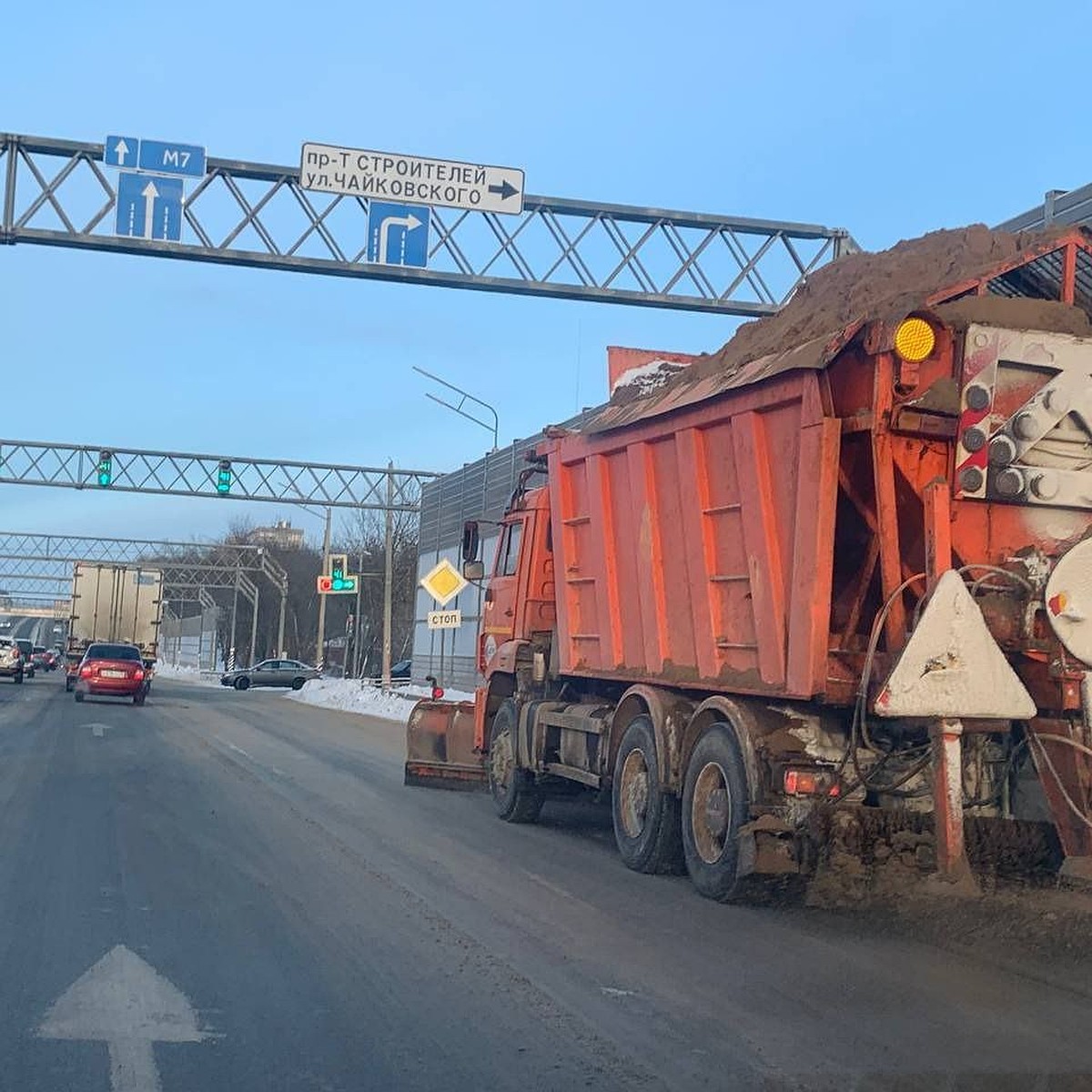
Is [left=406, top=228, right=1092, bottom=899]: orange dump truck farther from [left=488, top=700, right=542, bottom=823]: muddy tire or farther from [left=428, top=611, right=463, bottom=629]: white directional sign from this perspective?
[left=428, top=611, right=463, bottom=629]: white directional sign

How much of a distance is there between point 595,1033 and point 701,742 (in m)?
3.77

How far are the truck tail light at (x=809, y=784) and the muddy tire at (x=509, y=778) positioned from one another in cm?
504

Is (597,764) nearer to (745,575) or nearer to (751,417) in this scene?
(745,575)

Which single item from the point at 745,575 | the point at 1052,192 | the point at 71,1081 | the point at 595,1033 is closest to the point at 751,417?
the point at 745,575

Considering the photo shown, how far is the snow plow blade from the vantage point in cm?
1598

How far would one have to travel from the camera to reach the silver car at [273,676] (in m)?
60.9

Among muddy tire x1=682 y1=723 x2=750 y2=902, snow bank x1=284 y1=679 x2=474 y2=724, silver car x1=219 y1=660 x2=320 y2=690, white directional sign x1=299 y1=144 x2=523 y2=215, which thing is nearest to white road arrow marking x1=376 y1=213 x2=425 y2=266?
white directional sign x1=299 y1=144 x2=523 y2=215

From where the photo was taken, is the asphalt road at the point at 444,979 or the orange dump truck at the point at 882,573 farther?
the orange dump truck at the point at 882,573

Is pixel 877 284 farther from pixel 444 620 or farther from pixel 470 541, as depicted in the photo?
pixel 444 620

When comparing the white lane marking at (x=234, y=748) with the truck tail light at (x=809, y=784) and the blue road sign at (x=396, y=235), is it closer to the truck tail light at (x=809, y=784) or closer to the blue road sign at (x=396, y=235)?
the blue road sign at (x=396, y=235)

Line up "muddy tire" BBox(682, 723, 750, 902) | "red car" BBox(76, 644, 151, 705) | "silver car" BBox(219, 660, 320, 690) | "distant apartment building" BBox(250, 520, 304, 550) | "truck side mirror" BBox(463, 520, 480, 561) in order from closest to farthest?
"muddy tire" BBox(682, 723, 750, 902) → "truck side mirror" BBox(463, 520, 480, 561) → "red car" BBox(76, 644, 151, 705) → "silver car" BBox(219, 660, 320, 690) → "distant apartment building" BBox(250, 520, 304, 550)

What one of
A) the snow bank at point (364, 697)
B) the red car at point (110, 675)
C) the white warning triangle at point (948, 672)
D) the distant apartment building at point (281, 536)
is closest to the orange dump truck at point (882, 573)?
the white warning triangle at point (948, 672)

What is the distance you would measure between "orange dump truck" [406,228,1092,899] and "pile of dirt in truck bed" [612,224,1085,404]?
3 cm

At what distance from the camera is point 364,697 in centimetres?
4028
